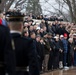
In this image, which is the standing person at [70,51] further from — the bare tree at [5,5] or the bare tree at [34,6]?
the bare tree at [34,6]

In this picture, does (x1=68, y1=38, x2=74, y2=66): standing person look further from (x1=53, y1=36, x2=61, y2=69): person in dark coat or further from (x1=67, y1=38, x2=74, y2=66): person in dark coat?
(x1=53, y1=36, x2=61, y2=69): person in dark coat

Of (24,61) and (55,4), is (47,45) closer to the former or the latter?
(24,61)

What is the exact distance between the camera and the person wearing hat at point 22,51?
21.8ft

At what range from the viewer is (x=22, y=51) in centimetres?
671

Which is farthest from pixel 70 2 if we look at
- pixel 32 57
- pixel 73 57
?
pixel 32 57

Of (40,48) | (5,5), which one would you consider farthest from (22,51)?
(5,5)

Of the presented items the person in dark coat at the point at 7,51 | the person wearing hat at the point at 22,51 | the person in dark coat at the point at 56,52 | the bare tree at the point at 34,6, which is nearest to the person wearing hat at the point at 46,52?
the person in dark coat at the point at 56,52

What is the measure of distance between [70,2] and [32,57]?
4609 cm

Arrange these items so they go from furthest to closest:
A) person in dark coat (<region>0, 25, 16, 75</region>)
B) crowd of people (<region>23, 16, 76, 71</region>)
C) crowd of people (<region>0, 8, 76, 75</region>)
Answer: crowd of people (<region>23, 16, 76, 71</region>) < crowd of people (<region>0, 8, 76, 75</region>) < person in dark coat (<region>0, 25, 16, 75</region>)

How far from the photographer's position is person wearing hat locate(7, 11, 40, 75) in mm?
6633

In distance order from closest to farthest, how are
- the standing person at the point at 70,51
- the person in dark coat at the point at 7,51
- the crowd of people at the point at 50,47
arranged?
1. the person in dark coat at the point at 7,51
2. the crowd of people at the point at 50,47
3. the standing person at the point at 70,51

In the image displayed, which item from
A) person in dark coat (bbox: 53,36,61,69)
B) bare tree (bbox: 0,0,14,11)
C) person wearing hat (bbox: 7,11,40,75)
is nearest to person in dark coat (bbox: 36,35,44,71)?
person in dark coat (bbox: 53,36,61,69)

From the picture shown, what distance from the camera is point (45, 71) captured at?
19750 millimetres

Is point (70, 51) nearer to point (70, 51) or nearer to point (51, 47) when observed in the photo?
point (70, 51)
